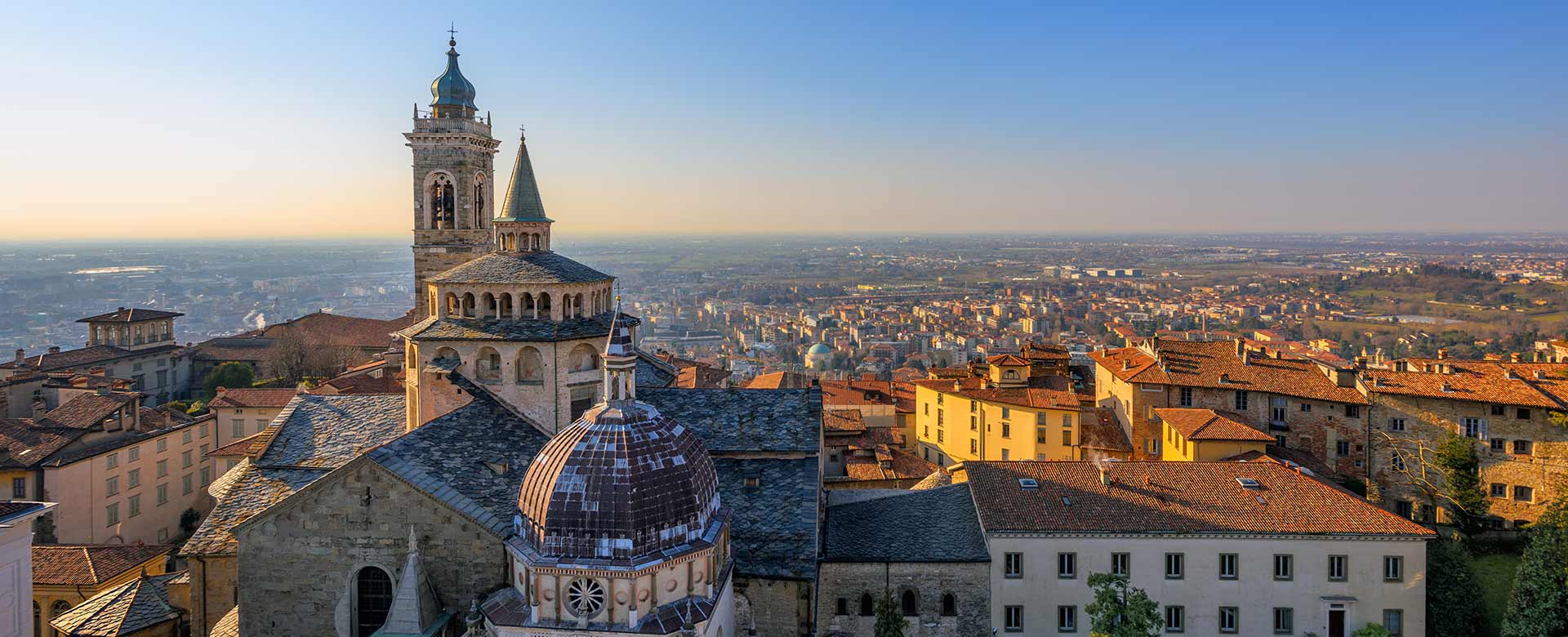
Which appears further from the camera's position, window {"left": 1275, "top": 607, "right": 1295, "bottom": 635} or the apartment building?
window {"left": 1275, "top": 607, "right": 1295, "bottom": 635}

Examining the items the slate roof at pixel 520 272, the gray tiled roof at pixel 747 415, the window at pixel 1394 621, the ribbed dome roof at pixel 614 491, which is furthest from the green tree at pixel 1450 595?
the slate roof at pixel 520 272

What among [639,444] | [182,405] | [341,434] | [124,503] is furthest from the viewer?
[182,405]

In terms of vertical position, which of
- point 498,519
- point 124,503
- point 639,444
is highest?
point 639,444

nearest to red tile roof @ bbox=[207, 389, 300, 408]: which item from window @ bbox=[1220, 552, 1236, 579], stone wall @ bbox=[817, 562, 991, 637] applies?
stone wall @ bbox=[817, 562, 991, 637]

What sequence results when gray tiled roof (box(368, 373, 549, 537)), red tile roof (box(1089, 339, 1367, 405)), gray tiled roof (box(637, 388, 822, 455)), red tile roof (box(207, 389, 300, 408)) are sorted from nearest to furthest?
gray tiled roof (box(368, 373, 549, 537)) → gray tiled roof (box(637, 388, 822, 455)) → red tile roof (box(1089, 339, 1367, 405)) → red tile roof (box(207, 389, 300, 408))

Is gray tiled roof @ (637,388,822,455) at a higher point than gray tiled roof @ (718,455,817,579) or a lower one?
higher

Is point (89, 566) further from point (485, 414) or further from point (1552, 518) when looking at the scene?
point (1552, 518)

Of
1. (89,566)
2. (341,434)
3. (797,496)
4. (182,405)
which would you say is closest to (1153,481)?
(797,496)

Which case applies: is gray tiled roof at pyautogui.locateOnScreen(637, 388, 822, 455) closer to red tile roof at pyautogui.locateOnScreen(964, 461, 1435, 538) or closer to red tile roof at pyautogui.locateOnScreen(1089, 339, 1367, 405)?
red tile roof at pyautogui.locateOnScreen(964, 461, 1435, 538)
